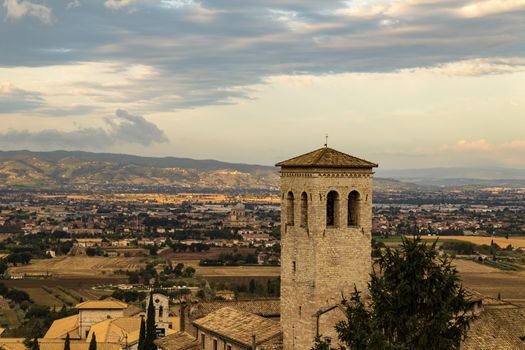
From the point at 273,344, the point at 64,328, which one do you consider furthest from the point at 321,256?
the point at 64,328

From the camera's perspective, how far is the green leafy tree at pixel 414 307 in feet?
82.8

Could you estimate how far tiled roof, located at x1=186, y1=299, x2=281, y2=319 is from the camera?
42.5m

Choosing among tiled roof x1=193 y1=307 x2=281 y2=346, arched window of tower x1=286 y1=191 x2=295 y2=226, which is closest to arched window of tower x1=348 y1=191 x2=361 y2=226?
arched window of tower x1=286 y1=191 x2=295 y2=226

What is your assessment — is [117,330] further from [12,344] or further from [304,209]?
[304,209]

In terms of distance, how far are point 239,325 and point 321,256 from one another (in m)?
6.29

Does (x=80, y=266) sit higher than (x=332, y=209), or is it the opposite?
(x=332, y=209)

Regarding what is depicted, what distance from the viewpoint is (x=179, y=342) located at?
43.0 metres

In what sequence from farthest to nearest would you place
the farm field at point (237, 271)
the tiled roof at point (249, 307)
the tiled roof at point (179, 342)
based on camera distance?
the farm field at point (237, 271) → the tiled roof at point (249, 307) → the tiled roof at point (179, 342)

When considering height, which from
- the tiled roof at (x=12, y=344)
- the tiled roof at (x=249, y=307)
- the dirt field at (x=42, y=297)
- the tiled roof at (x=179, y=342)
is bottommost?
the dirt field at (x=42, y=297)

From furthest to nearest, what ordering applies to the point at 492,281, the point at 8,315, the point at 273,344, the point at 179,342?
the point at 492,281 → the point at 8,315 → the point at 179,342 → the point at 273,344

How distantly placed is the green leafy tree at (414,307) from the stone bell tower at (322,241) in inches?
220

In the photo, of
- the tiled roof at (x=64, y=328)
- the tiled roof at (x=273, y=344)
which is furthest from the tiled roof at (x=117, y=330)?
the tiled roof at (x=273, y=344)

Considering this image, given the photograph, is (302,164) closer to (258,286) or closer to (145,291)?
(258,286)

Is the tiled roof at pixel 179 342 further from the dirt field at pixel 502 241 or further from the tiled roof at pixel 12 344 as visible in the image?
the dirt field at pixel 502 241
